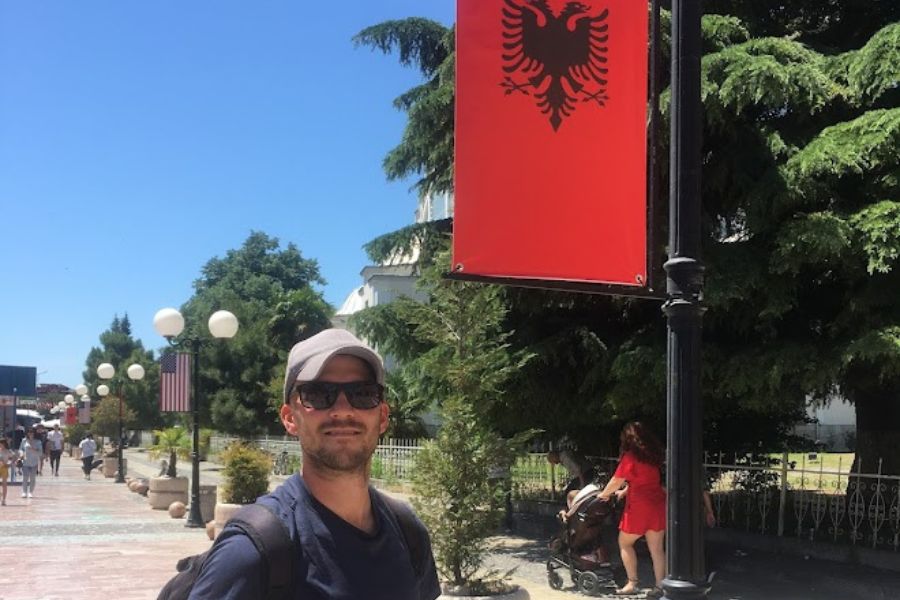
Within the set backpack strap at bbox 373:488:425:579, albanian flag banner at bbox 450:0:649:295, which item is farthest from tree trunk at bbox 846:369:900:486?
backpack strap at bbox 373:488:425:579

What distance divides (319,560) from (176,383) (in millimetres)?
17667

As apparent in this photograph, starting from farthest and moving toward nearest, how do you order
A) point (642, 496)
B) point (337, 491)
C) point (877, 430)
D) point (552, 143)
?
point (877, 430) < point (642, 496) < point (552, 143) < point (337, 491)

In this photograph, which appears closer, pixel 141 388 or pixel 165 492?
pixel 165 492

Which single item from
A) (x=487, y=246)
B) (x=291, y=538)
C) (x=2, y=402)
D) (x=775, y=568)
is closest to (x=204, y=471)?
(x=2, y=402)

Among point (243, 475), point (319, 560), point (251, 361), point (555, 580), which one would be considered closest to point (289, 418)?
point (319, 560)

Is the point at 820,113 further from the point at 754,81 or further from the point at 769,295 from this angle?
the point at 769,295

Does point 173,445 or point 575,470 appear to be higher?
point 575,470

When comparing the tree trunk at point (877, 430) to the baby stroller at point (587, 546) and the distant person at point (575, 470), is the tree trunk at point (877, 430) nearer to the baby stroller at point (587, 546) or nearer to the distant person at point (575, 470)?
the distant person at point (575, 470)

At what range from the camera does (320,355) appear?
6.45ft

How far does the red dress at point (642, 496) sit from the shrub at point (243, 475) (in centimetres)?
655

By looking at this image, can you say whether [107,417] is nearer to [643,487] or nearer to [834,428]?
[834,428]

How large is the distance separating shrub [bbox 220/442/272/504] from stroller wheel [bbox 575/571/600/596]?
5838 mm

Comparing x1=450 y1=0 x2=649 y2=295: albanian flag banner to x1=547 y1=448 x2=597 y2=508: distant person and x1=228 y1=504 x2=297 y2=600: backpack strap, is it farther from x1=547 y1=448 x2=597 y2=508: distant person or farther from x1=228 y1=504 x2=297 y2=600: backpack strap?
x1=547 y1=448 x2=597 y2=508: distant person

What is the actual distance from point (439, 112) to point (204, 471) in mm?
25786
